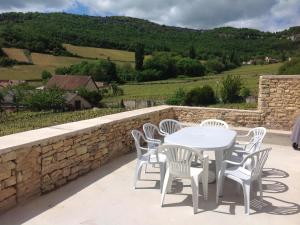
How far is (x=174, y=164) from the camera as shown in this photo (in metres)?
3.63

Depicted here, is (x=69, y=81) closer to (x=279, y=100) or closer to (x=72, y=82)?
(x=72, y=82)

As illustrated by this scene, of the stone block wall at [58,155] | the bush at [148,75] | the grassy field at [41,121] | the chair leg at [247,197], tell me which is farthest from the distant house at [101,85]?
the chair leg at [247,197]

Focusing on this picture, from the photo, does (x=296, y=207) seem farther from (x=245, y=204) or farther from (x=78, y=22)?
(x=78, y=22)

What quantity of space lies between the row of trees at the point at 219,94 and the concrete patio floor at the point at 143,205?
79.6 feet

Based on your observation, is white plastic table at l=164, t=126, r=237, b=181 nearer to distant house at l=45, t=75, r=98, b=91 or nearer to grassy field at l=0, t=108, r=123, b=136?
grassy field at l=0, t=108, r=123, b=136

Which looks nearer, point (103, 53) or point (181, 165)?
point (181, 165)

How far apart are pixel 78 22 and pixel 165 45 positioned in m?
19.9

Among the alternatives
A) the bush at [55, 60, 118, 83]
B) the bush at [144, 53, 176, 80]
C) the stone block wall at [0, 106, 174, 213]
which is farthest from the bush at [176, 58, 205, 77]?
the stone block wall at [0, 106, 174, 213]

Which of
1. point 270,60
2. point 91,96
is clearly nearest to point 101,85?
point 91,96

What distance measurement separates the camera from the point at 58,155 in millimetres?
4199

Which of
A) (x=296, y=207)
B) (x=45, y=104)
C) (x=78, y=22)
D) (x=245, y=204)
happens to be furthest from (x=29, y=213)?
(x=78, y=22)

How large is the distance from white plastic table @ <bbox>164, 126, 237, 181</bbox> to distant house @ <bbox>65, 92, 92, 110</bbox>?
42.4 meters

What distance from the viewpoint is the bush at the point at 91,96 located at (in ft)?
164

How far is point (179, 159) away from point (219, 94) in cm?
2723
